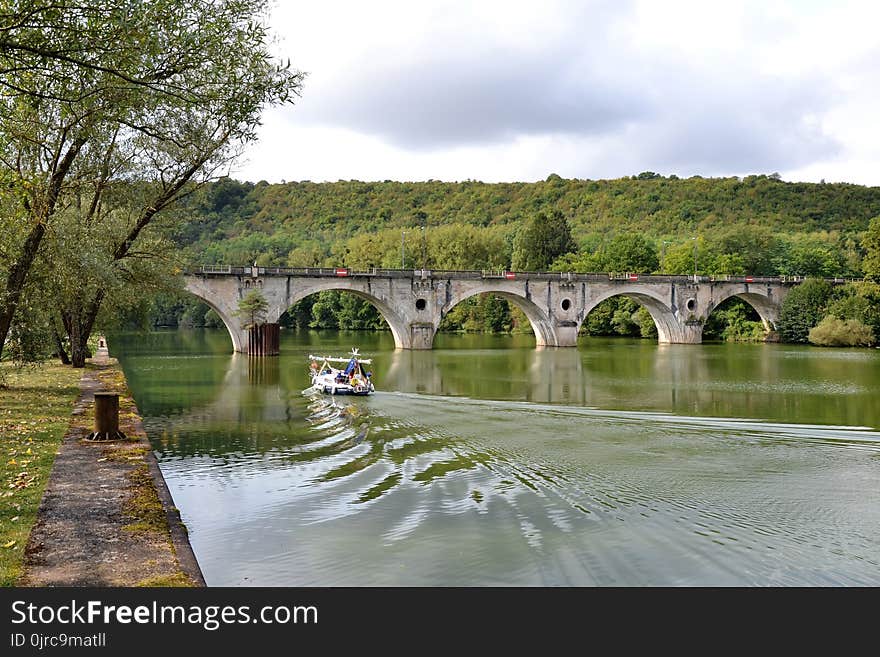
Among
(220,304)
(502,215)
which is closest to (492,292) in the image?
(220,304)

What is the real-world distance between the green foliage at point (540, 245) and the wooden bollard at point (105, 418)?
7322 centimetres

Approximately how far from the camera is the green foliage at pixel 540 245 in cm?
8775

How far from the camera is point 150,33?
467 inches

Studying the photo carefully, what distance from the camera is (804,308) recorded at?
67.9m

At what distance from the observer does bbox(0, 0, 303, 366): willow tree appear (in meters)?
11.1

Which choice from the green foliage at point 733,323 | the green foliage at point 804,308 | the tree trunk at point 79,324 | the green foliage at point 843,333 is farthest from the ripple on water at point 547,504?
the green foliage at point 733,323

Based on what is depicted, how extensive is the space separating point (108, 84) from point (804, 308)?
213ft

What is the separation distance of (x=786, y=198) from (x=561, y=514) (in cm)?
A: 11699

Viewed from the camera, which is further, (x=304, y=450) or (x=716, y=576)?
(x=304, y=450)

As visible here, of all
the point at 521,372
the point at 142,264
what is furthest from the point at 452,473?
the point at 521,372

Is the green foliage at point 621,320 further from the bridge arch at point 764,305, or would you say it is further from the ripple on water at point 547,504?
the ripple on water at point 547,504
